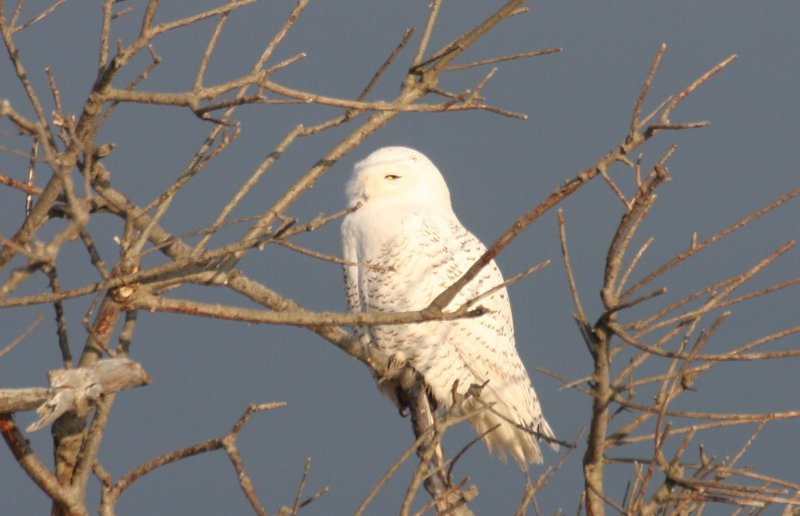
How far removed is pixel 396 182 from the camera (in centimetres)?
559

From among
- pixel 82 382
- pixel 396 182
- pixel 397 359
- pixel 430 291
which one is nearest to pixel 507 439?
pixel 397 359

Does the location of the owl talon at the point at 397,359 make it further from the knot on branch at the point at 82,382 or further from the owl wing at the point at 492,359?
the knot on branch at the point at 82,382

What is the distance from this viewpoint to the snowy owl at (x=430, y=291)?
5277 mm

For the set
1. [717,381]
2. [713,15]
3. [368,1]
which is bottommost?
[717,381]

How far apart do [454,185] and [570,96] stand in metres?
9.50

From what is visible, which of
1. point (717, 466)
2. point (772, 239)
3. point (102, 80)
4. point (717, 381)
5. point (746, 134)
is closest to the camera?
point (102, 80)

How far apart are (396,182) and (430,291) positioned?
0.55m

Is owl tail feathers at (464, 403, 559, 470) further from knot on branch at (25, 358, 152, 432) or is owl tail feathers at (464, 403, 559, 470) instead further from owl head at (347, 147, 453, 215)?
knot on branch at (25, 358, 152, 432)

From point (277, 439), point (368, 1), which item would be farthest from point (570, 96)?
point (277, 439)

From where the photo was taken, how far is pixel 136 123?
92250 mm

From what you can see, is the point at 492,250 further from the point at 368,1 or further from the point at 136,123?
the point at 368,1

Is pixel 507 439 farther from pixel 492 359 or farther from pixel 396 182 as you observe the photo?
pixel 396 182

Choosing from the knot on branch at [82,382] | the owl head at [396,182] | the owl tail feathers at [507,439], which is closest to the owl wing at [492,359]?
the owl tail feathers at [507,439]

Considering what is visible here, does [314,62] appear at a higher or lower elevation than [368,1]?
lower
